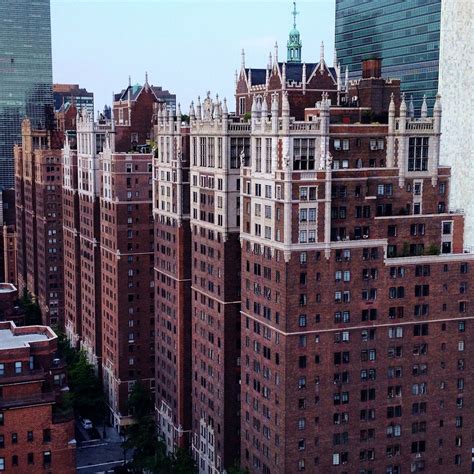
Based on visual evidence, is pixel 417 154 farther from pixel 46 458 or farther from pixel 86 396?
pixel 86 396

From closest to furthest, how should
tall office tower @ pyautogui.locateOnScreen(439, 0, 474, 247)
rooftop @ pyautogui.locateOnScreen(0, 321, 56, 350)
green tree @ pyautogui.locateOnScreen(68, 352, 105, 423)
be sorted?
rooftop @ pyautogui.locateOnScreen(0, 321, 56, 350) → tall office tower @ pyautogui.locateOnScreen(439, 0, 474, 247) → green tree @ pyautogui.locateOnScreen(68, 352, 105, 423)

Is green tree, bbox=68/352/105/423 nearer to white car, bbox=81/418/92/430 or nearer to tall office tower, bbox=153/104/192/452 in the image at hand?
white car, bbox=81/418/92/430

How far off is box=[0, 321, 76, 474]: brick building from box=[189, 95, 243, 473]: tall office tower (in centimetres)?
3194

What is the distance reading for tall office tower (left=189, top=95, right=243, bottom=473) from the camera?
138m

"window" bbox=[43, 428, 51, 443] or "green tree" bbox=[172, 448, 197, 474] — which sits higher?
"window" bbox=[43, 428, 51, 443]

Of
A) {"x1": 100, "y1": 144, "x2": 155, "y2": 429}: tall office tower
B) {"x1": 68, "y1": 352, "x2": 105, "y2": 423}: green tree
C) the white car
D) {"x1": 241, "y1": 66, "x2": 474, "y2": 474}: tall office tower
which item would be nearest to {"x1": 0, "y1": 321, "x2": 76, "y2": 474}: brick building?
{"x1": 241, "y1": 66, "x2": 474, "y2": 474}: tall office tower

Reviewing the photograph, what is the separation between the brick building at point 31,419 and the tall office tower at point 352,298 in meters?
29.7

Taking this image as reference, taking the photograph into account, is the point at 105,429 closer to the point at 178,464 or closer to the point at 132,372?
the point at 132,372

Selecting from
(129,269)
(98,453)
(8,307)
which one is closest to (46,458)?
(8,307)

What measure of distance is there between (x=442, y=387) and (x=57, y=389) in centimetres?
5713

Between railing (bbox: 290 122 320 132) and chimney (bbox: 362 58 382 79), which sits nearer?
railing (bbox: 290 122 320 132)

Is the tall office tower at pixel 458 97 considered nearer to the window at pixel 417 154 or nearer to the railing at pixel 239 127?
the window at pixel 417 154

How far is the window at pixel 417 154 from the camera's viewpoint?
4995 inches

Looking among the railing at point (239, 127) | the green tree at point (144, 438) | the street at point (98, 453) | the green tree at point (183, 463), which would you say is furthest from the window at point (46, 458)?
the railing at point (239, 127)
